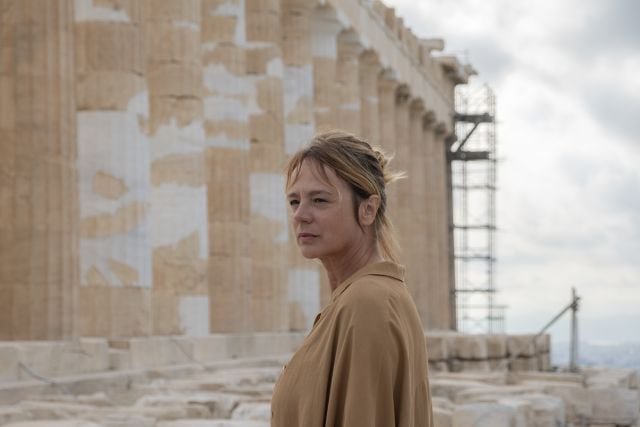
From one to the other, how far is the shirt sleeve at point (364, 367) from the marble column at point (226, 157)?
887 inches

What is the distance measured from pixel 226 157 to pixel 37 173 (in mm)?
9593

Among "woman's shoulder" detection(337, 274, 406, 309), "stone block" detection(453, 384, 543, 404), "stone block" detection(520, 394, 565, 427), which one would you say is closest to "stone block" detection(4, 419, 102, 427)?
"stone block" detection(453, 384, 543, 404)

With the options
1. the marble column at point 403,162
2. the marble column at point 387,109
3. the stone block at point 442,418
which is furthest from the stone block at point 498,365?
the marble column at point 403,162

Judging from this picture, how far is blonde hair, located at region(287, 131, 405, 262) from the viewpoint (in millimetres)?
3525

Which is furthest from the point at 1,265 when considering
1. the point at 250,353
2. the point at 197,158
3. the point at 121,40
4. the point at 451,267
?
the point at 451,267

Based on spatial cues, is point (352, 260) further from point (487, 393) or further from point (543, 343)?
point (543, 343)

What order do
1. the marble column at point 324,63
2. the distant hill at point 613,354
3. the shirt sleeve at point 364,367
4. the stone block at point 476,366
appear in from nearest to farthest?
1. the shirt sleeve at point 364,367
2. the stone block at point 476,366
3. the marble column at point 324,63
4. the distant hill at point 613,354

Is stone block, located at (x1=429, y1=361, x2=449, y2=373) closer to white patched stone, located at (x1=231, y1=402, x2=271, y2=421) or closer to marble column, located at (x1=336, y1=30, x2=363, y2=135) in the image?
marble column, located at (x1=336, y1=30, x2=363, y2=135)

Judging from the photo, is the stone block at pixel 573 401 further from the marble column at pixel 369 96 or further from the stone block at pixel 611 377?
the marble column at pixel 369 96

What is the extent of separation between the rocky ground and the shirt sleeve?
6.53 meters

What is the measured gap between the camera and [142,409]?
11383mm

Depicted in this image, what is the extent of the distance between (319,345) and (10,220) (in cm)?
1351

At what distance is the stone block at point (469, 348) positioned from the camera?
26219 mm

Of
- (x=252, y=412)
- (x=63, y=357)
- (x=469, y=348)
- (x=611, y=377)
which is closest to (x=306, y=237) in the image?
(x=252, y=412)
